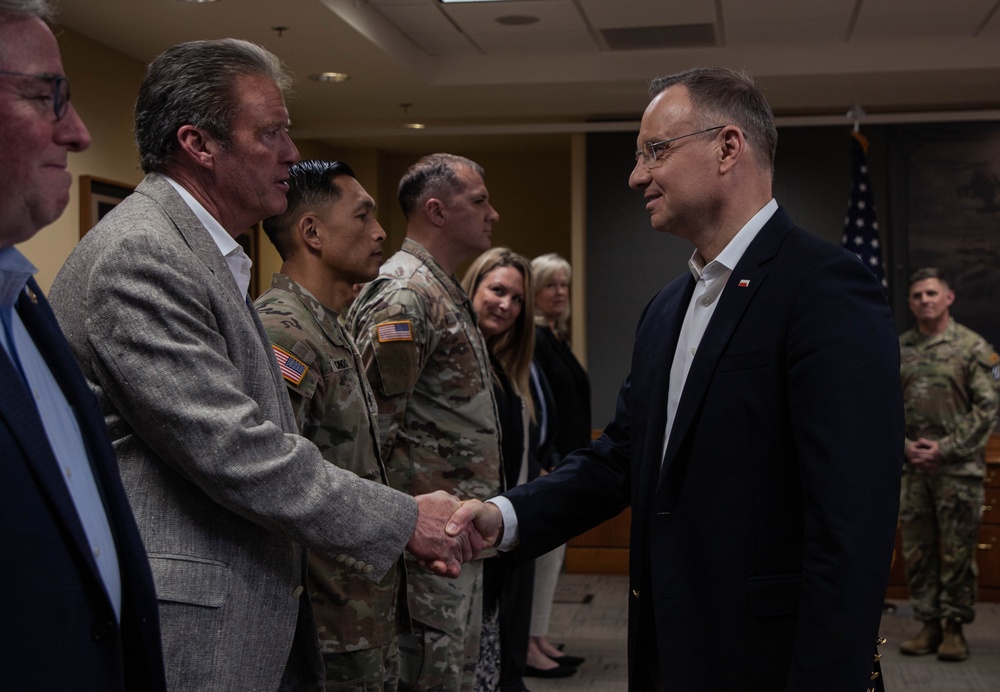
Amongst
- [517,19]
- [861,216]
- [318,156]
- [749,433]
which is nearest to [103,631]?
[749,433]

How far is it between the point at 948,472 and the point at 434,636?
3.50 metres

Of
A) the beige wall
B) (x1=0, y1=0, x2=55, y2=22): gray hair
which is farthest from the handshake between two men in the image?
the beige wall

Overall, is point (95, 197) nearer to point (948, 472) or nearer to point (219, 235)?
point (219, 235)

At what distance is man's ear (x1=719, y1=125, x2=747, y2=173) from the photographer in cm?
191

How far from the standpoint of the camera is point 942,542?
5445 millimetres

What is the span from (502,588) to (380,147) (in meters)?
6.24

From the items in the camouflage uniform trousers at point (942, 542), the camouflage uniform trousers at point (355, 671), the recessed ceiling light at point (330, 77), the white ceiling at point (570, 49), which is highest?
the white ceiling at point (570, 49)

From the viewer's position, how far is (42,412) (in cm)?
125

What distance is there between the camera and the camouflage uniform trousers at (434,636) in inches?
112

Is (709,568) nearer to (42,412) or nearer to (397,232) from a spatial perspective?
(42,412)

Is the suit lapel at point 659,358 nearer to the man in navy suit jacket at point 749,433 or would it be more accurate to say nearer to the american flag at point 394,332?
the man in navy suit jacket at point 749,433

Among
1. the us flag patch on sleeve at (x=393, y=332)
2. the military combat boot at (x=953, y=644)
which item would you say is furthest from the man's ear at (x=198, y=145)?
the military combat boot at (x=953, y=644)

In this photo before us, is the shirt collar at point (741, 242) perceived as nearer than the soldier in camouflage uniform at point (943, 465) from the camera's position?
Yes

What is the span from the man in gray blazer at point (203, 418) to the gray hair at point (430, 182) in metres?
1.58
